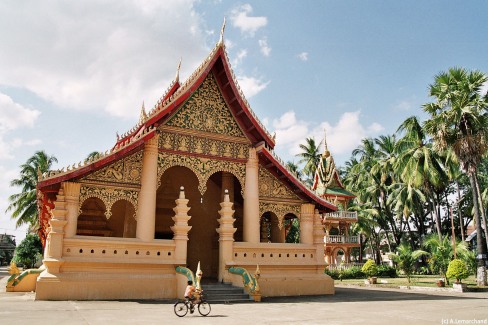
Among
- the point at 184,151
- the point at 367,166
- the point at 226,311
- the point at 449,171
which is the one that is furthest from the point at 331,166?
the point at 226,311

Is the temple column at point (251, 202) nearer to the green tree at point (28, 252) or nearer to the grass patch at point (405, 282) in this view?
the grass patch at point (405, 282)

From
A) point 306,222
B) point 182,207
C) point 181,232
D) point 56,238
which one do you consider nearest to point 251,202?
point 306,222

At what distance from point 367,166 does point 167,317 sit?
4049cm

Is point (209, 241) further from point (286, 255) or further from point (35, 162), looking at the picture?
point (35, 162)

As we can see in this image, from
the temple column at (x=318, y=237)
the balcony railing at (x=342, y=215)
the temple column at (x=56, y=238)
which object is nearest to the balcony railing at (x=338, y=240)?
the balcony railing at (x=342, y=215)

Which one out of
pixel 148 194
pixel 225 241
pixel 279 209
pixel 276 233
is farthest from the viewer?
pixel 276 233

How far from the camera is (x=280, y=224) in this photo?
15.4m

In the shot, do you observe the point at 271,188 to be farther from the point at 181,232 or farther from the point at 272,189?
the point at 181,232

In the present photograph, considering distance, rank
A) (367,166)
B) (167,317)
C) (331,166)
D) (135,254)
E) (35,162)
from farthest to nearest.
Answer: (367,166) → (35,162) → (331,166) → (135,254) → (167,317)

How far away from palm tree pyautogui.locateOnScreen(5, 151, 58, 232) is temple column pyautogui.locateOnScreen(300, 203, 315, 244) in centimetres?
2576

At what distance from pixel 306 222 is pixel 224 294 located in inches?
185

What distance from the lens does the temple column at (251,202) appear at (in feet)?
47.1

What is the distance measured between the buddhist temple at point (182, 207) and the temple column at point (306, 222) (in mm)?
38

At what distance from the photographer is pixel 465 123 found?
74.2ft
